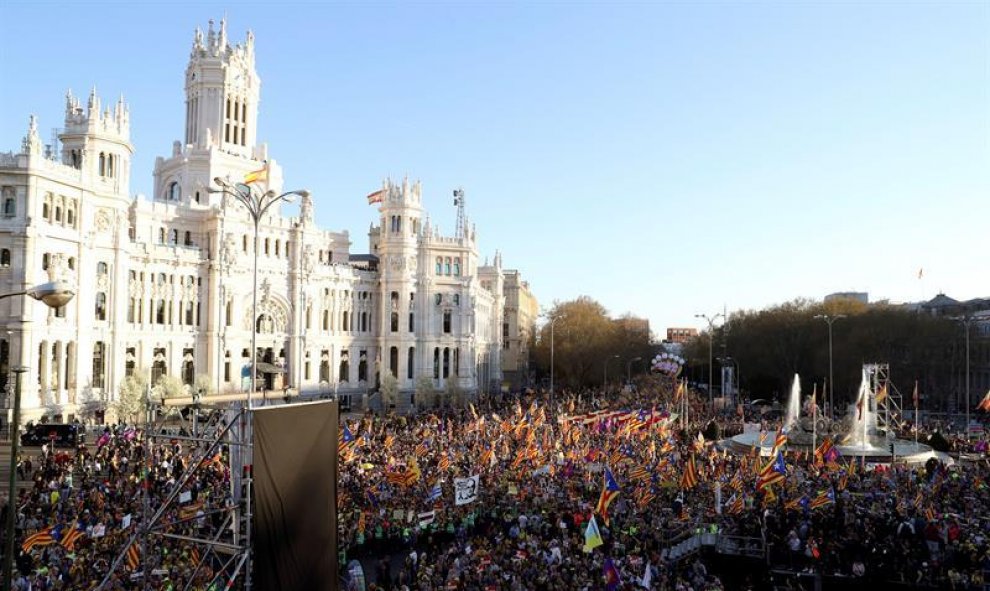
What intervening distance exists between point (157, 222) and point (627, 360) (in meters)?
64.8

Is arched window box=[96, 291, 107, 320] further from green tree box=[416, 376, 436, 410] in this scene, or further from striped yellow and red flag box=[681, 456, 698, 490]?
striped yellow and red flag box=[681, 456, 698, 490]

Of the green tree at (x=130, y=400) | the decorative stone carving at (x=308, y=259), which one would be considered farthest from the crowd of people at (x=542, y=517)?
the decorative stone carving at (x=308, y=259)

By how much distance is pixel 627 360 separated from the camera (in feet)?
347

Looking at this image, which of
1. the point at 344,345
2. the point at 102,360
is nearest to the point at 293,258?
the point at 344,345

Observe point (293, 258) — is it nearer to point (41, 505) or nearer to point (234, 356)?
point (234, 356)

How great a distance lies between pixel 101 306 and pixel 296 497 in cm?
4666

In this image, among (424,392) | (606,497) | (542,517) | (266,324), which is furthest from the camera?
(424,392)

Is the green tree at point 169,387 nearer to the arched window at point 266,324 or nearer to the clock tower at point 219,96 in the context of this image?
the arched window at point 266,324

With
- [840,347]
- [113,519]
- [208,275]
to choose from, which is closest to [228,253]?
[208,275]

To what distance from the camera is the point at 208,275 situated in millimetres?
60812

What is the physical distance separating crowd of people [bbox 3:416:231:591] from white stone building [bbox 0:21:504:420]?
7.96 m

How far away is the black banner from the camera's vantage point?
10750 millimetres

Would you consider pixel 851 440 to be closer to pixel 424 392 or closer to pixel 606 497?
pixel 606 497

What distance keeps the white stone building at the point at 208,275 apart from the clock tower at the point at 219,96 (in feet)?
0.45
